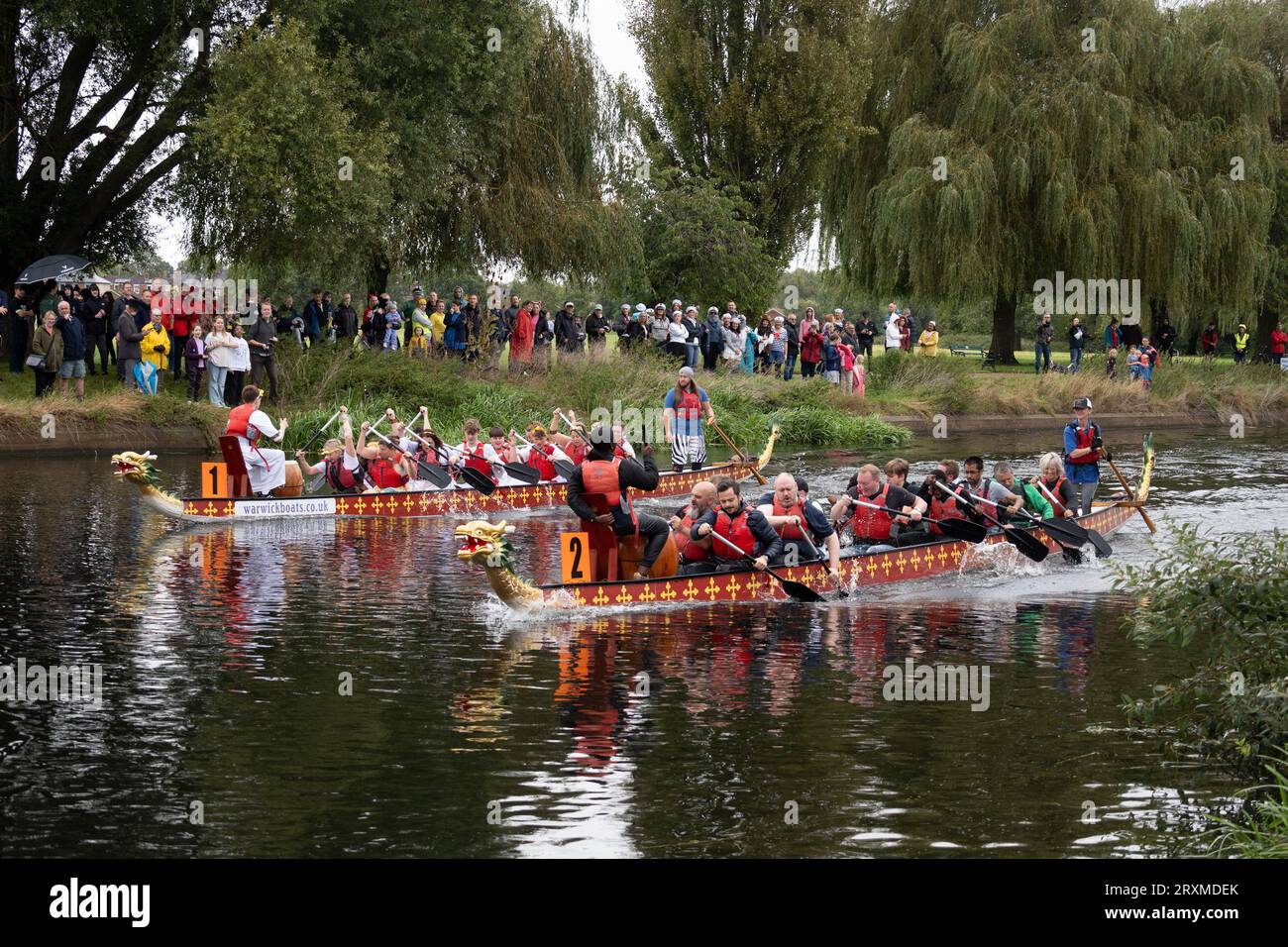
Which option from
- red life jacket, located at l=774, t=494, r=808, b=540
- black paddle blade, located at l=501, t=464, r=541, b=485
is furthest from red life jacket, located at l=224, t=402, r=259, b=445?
red life jacket, located at l=774, t=494, r=808, b=540

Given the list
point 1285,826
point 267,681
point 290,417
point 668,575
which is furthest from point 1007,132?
point 1285,826

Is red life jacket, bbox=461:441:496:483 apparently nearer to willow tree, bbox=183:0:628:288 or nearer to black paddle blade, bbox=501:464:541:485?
black paddle blade, bbox=501:464:541:485

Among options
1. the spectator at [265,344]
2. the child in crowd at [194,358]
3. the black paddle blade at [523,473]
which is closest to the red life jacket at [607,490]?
the black paddle blade at [523,473]

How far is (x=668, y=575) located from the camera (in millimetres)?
16969

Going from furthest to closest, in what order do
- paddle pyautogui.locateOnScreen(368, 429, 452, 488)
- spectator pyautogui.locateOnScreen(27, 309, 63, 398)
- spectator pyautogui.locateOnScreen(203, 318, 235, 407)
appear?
spectator pyautogui.locateOnScreen(203, 318, 235, 407) → spectator pyautogui.locateOnScreen(27, 309, 63, 398) → paddle pyautogui.locateOnScreen(368, 429, 452, 488)

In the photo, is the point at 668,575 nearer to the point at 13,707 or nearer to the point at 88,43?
the point at 13,707

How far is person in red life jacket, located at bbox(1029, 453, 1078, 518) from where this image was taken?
21047 mm

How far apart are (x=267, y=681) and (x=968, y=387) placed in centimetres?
3093

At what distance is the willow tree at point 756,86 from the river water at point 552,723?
2704 cm

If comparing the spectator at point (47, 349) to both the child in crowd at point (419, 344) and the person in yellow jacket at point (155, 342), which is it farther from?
the child in crowd at point (419, 344)

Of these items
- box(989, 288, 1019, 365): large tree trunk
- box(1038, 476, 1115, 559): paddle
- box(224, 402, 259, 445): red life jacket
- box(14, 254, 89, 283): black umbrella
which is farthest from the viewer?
box(989, 288, 1019, 365): large tree trunk

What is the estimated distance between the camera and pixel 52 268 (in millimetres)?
30688

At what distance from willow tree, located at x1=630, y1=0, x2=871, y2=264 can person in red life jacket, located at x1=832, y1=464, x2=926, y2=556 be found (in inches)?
1046

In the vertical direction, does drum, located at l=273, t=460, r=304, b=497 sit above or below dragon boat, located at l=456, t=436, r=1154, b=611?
above
